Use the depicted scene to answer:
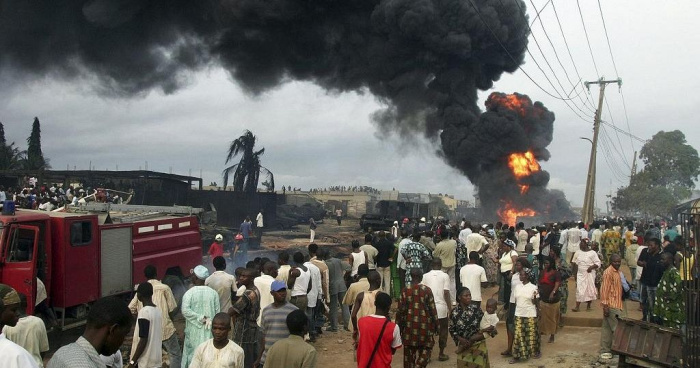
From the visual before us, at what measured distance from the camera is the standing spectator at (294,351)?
4766 mm

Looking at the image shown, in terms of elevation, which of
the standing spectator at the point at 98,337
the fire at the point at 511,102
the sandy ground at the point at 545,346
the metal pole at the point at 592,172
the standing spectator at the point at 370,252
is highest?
the fire at the point at 511,102

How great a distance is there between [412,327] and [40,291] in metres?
5.30

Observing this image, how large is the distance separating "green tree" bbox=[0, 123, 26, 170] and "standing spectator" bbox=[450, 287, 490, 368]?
104ft

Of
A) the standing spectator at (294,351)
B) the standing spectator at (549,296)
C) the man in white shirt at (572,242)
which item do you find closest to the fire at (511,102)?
the man in white shirt at (572,242)

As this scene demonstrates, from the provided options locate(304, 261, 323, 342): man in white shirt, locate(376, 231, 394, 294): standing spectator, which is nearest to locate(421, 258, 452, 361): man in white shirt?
locate(304, 261, 323, 342): man in white shirt

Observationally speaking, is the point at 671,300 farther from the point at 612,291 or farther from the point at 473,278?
the point at 473,278

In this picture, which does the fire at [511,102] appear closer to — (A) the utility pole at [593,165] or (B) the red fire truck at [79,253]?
(A) the utility pole at [593,165]

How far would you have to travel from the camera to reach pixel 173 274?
1224cm

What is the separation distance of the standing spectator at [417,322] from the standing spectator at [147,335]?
2837mm

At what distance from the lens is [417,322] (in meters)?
7.45

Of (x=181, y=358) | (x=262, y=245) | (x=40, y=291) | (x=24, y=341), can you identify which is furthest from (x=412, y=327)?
(x=262, y=245)

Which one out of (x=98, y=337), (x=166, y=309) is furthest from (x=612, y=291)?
(x=98, y=337)

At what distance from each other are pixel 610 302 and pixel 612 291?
0.18m

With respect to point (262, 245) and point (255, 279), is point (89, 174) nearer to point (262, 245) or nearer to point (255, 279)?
point (262, 245)
